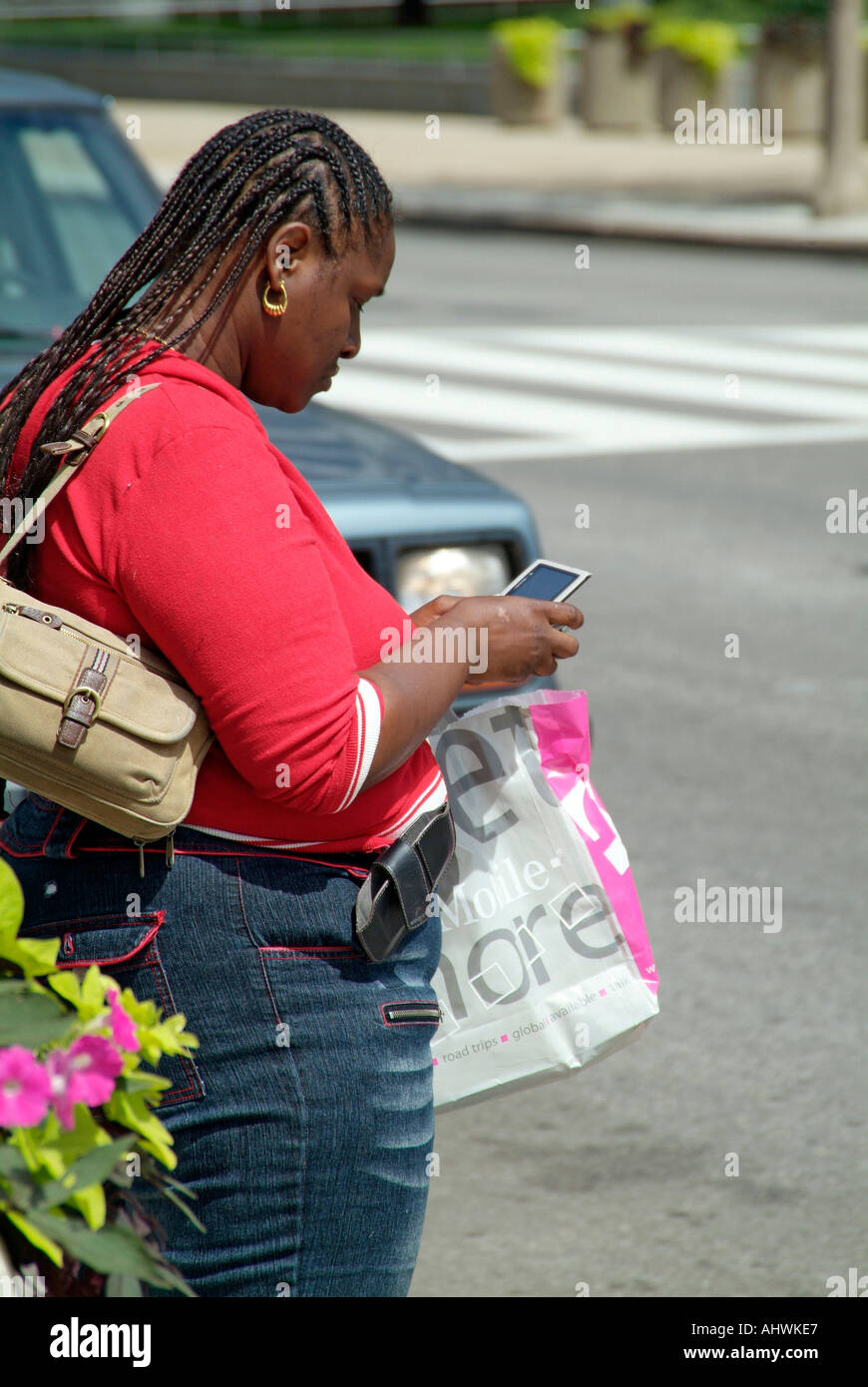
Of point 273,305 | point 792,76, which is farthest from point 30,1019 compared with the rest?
point 792,76

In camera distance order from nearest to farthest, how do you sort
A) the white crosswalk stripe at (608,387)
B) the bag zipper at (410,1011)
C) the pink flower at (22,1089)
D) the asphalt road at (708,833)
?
the pink flower at (22,1089), the bag zipper at (410,1011), the asphalt road at (708,833), the white crosswalk stripe at (608,387)

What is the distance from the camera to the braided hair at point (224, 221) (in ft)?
6.30

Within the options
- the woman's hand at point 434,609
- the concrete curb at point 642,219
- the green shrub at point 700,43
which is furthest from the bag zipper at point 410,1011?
the green shrub at point 700,43

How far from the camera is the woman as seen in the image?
1843mm

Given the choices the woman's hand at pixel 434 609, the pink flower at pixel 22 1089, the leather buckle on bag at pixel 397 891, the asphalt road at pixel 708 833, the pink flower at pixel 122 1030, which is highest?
the pink flower at pixel 22 1089

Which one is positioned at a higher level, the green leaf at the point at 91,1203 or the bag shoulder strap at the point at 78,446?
the bag shoulder strap at the point at 78,446

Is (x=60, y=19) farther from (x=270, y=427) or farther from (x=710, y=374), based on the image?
(x=270, y=427)

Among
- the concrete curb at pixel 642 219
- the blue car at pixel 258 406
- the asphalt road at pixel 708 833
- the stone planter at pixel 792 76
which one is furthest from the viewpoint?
the stone planter at pixel 792 76

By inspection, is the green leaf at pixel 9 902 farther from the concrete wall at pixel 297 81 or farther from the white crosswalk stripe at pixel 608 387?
the concrete wall at pixel 297 81

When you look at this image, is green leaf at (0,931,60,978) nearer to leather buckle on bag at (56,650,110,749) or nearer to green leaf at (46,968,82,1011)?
green leaf at (46,968,82,1011)

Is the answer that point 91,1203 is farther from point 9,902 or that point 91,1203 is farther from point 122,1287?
point 9,902

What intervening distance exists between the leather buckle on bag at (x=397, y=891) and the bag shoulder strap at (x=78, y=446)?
0.52m

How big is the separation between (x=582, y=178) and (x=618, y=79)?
569cm
